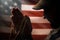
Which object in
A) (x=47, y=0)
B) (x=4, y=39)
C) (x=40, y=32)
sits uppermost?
(x=47, y=0)

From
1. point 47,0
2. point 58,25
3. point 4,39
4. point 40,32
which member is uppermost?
point 47,0

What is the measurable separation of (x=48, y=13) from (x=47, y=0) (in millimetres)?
67

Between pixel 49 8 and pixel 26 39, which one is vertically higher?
pixel 49 8

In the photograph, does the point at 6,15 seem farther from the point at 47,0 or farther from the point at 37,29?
the point at 37,29

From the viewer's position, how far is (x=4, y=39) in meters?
1.01

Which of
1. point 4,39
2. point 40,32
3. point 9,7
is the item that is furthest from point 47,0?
point 40,32

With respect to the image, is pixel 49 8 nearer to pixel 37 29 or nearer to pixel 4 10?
pixel 4 10

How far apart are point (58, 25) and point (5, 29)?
30 centimetres

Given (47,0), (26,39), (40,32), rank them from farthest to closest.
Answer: (40,32) < (26,39) < (47,0)

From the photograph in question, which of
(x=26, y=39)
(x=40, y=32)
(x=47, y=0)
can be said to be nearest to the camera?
(x=47, y=0)

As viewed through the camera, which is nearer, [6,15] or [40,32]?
[6,15]

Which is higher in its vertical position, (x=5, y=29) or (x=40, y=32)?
(x=5, y=29)

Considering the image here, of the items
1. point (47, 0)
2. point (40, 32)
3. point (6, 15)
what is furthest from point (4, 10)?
point (40, 32)

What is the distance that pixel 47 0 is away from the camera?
0.82 meters
